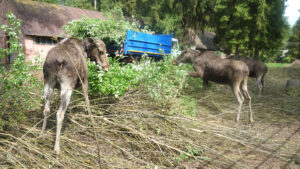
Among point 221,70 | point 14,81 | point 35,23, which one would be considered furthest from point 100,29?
point 35,23

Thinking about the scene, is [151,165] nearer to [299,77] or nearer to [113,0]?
Result: [299,77]

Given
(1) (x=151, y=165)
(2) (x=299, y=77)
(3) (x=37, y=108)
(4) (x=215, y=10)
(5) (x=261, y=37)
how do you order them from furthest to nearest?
(4) (x=215, y=10) → (5) (x=261, y=37) → (2) (x=299, y=77) → (3) (x=37, y=108) → (1) (x=151, y=165)

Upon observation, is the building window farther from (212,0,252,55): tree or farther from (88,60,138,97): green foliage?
(212,0,252,55): tree

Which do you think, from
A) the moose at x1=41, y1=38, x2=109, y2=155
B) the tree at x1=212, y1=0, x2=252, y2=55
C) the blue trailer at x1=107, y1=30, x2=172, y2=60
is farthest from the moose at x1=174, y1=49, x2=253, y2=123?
the tree at x1=212, y1=0, x2=252, y2=55

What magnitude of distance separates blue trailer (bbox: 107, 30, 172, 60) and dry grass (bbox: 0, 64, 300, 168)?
428 cm

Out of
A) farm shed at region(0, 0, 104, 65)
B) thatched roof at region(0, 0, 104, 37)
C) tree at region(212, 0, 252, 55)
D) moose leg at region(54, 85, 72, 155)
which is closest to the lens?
moose leg at region(54, 85, 72, 155)

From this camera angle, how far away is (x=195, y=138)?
4.39m

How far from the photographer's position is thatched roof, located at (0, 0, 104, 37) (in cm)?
1493

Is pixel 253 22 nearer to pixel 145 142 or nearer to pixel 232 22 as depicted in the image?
pixel 232 22

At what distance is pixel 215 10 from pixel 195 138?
2141 cm

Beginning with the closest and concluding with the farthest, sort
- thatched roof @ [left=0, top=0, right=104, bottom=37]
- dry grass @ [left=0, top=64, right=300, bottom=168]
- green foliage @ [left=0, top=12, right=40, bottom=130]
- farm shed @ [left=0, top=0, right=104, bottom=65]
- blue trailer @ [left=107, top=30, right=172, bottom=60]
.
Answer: dry grass @ [left=0, top=64, right=300, bottom=168]
green foliage @ [left=0, top=12, right=40, bottom=130]
blue trailer @ [left=107, top=30, right=172, bottom=60]
farm shed @ [left=0, top=0, right=104, bottom=65]
thatched roof @ [left=0, top=0, right=104, bottom=37]

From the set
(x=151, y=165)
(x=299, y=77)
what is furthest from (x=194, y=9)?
(x=151, y=165)

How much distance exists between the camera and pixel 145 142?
378cm

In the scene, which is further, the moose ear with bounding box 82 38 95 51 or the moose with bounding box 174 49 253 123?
the moose with bounding box 174 49 253 123
